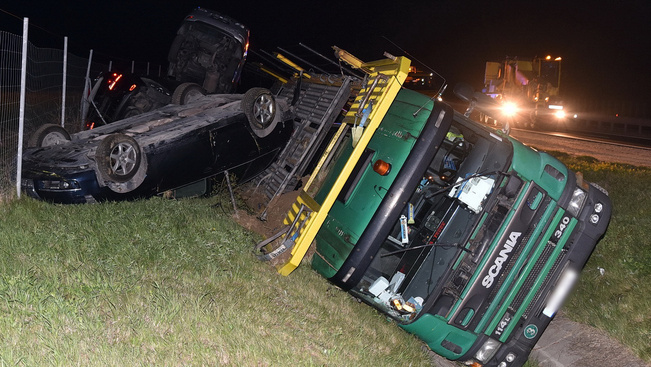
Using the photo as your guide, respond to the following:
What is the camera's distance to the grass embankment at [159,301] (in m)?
3.93

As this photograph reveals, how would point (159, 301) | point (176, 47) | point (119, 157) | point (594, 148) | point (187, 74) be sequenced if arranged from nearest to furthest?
point (159, 301), point (119, 157), point (176, 47), point (187, 74), point (594, 148)

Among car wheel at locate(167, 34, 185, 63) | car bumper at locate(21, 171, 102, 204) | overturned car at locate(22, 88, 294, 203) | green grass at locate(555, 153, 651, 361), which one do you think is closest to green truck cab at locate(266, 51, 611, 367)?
green grass at locate(555, 153, 651, 361)

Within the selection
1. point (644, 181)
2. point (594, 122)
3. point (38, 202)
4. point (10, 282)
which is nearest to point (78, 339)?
point (10, 282)

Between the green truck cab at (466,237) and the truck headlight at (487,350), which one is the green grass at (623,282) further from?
the truck headlight at (487,350)

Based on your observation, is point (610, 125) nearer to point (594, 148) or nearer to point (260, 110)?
point (594, 148)

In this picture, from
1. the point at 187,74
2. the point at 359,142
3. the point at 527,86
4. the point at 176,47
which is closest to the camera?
the point at 359,142

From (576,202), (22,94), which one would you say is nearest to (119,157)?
(22,94)

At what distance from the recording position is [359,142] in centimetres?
580

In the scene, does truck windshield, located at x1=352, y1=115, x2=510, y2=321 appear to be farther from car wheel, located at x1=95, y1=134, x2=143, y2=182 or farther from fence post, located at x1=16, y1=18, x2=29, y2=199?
fence post, located at x1=16, y1=18, x2=29, y2=199

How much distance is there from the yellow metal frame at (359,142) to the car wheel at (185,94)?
11.8 feet

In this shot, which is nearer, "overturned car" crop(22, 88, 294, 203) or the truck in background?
"overturned car" crop(22, 88, 294, 203)

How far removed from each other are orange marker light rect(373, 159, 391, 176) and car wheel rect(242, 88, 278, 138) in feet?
10.3

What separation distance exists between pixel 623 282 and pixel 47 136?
301 inches

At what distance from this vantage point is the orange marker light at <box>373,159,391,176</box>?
5.56m
